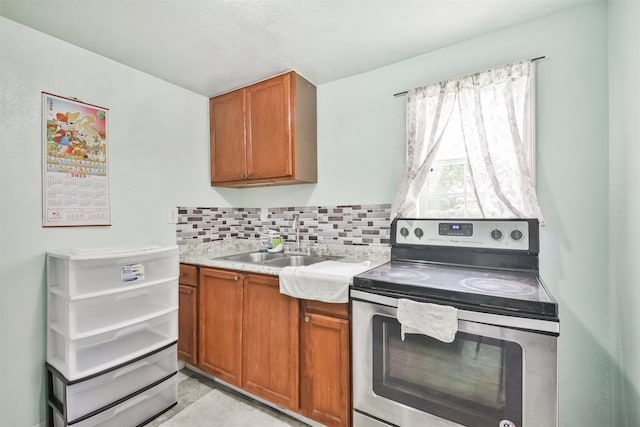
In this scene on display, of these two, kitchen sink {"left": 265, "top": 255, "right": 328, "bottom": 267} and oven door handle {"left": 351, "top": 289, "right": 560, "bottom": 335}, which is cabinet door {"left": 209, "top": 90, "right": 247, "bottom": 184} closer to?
kitchen sink {"left": 265, "top": 255, "right": 328, "bottom": 267}

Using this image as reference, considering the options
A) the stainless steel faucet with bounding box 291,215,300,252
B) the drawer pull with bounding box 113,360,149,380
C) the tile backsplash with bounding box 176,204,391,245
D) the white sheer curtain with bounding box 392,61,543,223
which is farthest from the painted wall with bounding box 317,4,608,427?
the drawer pull with bounding box 113,360,149,380

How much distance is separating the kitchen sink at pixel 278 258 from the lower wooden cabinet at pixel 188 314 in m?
0.31

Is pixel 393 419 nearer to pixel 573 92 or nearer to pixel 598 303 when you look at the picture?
pixel 598 303

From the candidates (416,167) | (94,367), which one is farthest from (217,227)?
(416,167)

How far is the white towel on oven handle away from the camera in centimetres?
115

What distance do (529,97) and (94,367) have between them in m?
2.86

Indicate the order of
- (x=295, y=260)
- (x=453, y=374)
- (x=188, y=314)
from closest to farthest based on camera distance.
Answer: (x=453, y=374) < (x=188, y=314) < (x=295, y=260)

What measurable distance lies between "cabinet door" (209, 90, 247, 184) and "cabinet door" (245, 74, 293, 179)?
0.09 meters

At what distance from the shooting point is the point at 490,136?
65.1 inches

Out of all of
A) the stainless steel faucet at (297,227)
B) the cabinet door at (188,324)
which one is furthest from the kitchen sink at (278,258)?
the cabinet door at (188,324)

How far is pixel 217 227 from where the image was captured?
2.75m

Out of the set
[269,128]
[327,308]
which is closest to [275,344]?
[327,308]

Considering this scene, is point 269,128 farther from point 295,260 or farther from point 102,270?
point 102,270

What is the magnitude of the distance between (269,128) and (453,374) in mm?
2012
